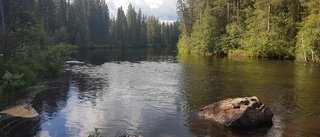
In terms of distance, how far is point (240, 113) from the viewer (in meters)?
9.76

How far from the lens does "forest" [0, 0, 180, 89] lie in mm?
16766

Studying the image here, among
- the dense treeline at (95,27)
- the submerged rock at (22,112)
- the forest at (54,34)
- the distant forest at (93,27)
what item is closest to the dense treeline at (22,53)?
the forest at (54,34)

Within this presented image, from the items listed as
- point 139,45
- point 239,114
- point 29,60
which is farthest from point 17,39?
point 139,45

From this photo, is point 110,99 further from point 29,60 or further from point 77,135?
point 29,60

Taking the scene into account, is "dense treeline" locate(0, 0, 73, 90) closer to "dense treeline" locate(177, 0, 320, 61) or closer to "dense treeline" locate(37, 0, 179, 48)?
"dense treeline" locate(37, 0, 179, 48)

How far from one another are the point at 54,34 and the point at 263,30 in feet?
171

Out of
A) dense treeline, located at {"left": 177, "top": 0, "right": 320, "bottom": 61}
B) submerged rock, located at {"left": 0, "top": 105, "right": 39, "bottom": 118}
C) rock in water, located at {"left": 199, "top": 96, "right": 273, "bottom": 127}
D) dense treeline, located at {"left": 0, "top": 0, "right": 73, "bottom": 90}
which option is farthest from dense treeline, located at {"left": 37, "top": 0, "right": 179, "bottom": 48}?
rock in water, located at {"left": 199, "top": 96, "right": 273, "bottom": 127}

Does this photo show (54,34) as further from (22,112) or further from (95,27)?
(22,112)

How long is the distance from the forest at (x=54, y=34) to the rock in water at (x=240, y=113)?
40.3 feet

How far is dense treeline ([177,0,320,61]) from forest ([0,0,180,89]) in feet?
105

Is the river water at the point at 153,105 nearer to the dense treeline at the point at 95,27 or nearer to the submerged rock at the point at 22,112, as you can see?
the submerged rock at the point at 22,112

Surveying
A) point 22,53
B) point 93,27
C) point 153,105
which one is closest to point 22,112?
point 153,105

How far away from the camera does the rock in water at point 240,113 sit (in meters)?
9.70

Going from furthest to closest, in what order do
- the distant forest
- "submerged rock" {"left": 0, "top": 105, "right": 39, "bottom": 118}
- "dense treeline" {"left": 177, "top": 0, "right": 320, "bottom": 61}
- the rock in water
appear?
1. the distant forest
2. "dense treeline" {"left": 177, "top": 0, "right": 320, "bottom": 61}
3. "submerged rock" {"left": 0, "top": 105, "right": 39, "bottom": 118}
4. the rock in water
